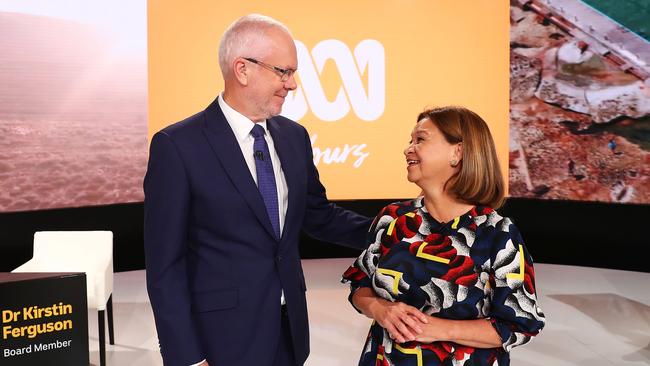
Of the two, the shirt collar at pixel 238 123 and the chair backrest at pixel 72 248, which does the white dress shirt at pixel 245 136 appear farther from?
the chair backrest at pixel 72 248

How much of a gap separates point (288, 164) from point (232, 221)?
29 cm

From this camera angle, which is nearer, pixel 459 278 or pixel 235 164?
pixel 459 278

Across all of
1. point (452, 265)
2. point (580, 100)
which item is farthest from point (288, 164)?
point (580, 100)

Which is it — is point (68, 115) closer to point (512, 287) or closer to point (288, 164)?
point (288, 164)

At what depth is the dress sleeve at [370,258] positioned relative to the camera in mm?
2037

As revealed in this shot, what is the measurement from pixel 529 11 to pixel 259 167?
21.6 feet

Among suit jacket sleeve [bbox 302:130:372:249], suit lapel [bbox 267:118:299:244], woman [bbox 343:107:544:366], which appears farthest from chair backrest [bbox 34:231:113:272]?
woman [bbox 343:107:544:366]

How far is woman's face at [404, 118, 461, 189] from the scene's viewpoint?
6.37 ft

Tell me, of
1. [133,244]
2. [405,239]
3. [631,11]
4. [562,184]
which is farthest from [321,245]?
[405,239]

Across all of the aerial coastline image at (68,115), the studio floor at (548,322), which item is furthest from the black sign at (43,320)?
the aerial coastline image at (68,115)

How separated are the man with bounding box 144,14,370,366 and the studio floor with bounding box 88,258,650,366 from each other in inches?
105

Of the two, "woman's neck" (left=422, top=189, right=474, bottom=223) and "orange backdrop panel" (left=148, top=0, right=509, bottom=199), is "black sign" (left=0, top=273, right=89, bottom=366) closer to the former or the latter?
"woman's neck" (left=422, top=189, right=474, bottom=223)

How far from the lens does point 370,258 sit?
2.05 meters

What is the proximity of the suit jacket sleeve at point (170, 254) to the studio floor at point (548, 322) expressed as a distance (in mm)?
2818
